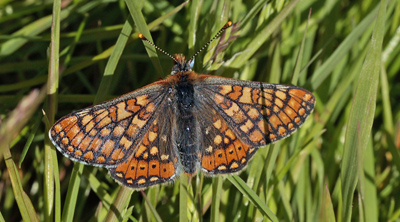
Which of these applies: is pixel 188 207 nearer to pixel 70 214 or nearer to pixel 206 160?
pixel 206 160

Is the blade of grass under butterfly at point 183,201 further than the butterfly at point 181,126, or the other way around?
the butterfly at point 181,126

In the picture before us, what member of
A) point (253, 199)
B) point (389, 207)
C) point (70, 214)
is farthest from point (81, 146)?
Result: point (389, 207)

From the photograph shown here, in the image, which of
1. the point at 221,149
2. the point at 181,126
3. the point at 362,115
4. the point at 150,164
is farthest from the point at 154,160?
the point at 362,115

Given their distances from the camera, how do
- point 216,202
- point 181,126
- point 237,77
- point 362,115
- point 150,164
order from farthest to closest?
point 237,77, point 181,126, point 150,164, point 216,202, point 362,115

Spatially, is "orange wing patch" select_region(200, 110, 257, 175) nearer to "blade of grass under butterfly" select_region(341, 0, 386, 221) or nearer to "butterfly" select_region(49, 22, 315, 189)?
"butterfly" select_region(49, 22, 315, 189)

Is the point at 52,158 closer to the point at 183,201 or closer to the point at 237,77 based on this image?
the point at 183,201

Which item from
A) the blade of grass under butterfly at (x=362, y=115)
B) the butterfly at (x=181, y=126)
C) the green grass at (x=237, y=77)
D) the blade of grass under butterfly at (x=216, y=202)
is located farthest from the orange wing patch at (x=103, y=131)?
the blade of grass under butterfly at (x=362, y=115)

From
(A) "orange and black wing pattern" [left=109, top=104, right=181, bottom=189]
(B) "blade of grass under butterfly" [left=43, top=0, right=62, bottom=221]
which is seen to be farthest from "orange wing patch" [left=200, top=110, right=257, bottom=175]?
(B) "blade of grass under butterfly" [left=43, top=0, right=62, bottom=221]

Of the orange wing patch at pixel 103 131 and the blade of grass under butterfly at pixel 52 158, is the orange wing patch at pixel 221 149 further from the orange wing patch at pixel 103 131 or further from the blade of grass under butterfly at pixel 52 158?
the blade of grass under butterfly at pixel 52 158
